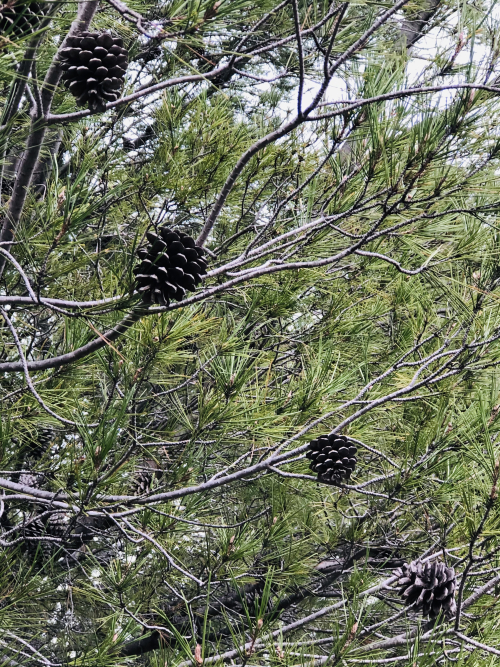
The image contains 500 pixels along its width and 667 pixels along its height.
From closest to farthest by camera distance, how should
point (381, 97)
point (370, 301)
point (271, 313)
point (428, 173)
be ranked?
point (381, 97) < point (428, 173) < point (271, 313) < point (370, 301)

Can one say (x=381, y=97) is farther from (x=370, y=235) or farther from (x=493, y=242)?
(x=493, y=242)

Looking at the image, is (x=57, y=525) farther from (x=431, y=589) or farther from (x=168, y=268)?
(x=168, y=268)

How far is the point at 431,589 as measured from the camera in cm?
102

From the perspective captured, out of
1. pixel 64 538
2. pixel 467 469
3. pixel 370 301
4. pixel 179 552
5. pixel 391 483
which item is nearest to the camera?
pixel 64 538

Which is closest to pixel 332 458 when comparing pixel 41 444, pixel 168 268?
pixel 168 268

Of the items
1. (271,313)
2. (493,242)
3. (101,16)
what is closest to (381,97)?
(493,242)

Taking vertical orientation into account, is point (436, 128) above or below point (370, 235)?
above

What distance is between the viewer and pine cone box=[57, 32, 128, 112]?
77 centimetres

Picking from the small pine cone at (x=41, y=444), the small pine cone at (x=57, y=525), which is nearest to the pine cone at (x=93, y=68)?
the small pine cone at (x=41, y=444)

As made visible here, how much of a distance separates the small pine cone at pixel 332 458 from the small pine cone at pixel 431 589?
0.63ft

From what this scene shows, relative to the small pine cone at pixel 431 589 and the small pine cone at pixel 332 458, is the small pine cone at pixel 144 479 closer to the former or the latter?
the small pine cone at pixel 332 458

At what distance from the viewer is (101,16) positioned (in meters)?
1.12

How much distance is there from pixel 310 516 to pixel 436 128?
3.37 feet

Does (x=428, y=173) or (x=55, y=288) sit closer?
(x=428, y=173)
